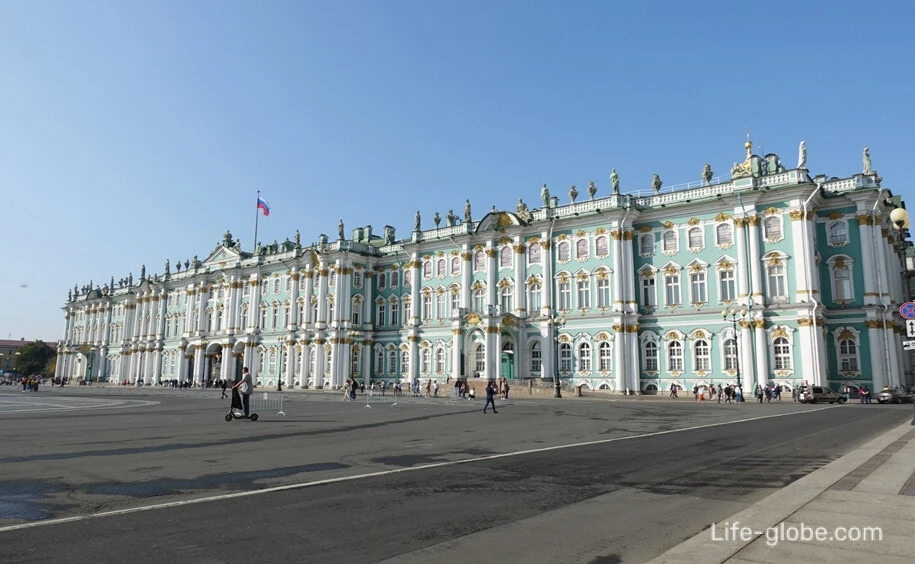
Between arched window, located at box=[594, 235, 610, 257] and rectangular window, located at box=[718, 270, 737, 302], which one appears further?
arched window, located at box=[594, 235, 610, 257]

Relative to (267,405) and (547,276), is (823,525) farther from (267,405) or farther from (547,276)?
(547,276)

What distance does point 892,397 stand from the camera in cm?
3994

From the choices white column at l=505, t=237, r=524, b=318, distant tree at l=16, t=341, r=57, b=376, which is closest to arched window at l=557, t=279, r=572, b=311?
white column at l=505, t=237, r=524, b=318

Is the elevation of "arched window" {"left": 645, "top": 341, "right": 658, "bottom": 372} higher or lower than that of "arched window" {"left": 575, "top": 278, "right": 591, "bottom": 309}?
lower

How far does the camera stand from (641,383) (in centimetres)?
5200

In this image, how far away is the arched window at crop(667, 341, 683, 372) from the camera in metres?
50.4

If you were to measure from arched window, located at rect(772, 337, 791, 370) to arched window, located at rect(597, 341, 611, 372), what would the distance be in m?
12.9

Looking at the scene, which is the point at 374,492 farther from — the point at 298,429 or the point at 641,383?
the point at 641,383

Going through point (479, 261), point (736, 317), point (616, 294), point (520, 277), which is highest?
point (479, 261)

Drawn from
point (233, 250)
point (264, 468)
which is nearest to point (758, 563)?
point (264, 468)

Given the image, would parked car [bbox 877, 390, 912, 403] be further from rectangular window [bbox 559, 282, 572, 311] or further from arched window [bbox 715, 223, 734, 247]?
rectangular window [bbox 559, 282, 572, 311]

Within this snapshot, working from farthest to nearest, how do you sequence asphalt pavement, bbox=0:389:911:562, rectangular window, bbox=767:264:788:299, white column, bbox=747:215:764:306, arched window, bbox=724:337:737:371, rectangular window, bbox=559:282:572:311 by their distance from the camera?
rectangular window, bbox=559:282:572:311
arched window, bbox=724:337:737:371
white column, bbox=747:215:764:306
rectangular window, bbox=767:264:788:299
asphalt pavement, bbox=0:389:911:562

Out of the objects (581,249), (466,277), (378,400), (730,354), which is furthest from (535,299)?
(378,400)

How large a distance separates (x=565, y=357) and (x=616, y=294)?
7736 mm
